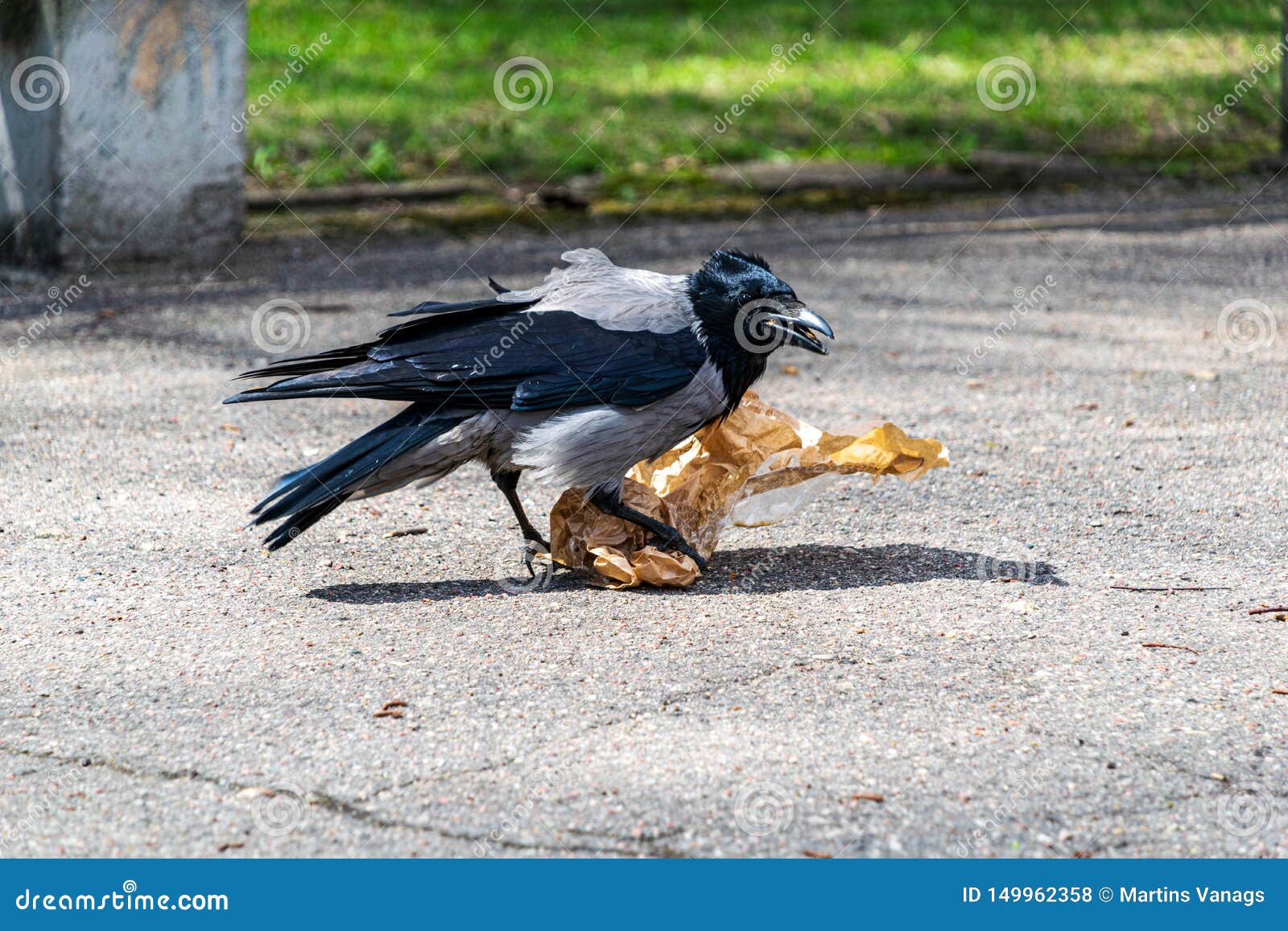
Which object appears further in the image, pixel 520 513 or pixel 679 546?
pixel 520 513

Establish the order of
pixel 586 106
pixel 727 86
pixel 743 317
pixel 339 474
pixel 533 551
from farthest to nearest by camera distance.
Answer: pixel 727 86 < pixel 586 106 < pixel 533 551 < pixel 743 317 < pixel 339 474

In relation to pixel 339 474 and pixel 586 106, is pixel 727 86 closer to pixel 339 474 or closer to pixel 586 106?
pixel 586 106

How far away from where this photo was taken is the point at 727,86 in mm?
12047

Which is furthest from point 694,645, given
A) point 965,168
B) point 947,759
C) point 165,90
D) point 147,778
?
point 965,168

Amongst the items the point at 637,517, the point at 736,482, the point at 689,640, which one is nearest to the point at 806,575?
the point at 736,482

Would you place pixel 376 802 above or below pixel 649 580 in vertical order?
below

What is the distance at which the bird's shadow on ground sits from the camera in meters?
4.03

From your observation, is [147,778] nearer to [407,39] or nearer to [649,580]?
[649,580]

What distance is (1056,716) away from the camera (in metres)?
3.18

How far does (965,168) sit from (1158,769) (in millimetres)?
8316

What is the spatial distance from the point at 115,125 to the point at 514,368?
476 centimetres

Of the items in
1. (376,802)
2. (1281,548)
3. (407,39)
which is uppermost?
(407,39)

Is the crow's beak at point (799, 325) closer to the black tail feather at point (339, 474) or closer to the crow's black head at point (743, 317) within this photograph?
the crow's black head at point (743, 317)

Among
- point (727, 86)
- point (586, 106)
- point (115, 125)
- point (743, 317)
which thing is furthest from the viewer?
point (727, 86)
